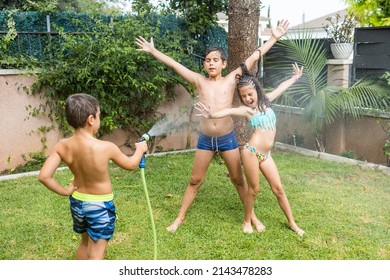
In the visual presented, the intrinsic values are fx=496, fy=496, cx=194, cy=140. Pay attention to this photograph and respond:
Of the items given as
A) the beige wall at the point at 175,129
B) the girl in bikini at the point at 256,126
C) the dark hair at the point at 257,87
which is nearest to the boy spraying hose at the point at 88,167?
the girl in bikini at the point at 256,126

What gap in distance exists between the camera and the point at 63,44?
24.4 feet

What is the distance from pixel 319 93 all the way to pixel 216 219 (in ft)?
12.1

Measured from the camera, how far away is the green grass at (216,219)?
4.15m

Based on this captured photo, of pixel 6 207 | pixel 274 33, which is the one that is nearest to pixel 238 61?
pixel 274 33

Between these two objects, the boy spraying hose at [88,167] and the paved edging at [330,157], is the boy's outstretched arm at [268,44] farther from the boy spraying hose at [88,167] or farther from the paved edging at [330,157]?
the paved edging at [330,157]

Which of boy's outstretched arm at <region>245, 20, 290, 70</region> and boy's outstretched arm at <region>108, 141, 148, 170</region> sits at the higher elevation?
boy's outstretched arm at <region>245, 20, 290, 70</region>

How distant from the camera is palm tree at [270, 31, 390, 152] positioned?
24.8 ft

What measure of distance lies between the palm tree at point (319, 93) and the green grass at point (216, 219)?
3.82 ft

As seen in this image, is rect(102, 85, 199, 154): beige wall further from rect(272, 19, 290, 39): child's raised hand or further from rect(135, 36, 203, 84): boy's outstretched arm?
rect(272, 19, 290, 39): child's raised hand

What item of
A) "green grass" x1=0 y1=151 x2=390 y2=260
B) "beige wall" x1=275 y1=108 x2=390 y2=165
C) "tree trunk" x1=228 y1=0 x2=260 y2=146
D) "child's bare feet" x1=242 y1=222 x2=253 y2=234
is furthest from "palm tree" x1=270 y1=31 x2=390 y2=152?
"child's bare feet" x1=242 y1=222 x2=253 y2=234

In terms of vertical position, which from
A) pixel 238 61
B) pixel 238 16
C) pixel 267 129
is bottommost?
pixel 267 129

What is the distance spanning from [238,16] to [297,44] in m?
2.26

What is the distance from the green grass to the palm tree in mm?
1164

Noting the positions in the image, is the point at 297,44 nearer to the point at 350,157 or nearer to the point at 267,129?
the point at 350,157
